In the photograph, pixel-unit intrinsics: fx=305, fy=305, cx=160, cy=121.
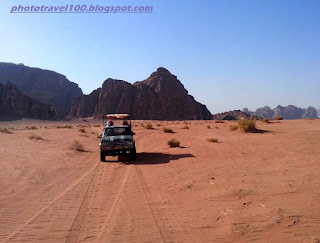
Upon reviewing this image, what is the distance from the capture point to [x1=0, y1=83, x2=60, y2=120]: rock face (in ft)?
273

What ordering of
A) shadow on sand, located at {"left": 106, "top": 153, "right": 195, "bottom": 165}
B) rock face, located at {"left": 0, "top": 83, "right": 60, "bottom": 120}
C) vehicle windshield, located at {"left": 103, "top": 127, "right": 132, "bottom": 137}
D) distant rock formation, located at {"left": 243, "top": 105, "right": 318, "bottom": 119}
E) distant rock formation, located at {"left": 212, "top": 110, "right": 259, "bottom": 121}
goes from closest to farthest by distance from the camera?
shadow on sand, located at {"left": 106, "top": 153, "right": 195, "bottom": 165} < vehicle windshield, located at {"left": 103, "top": 127, "right": 132, "bottom": 137} < rock face, located at {"left": 0, "top": 83, "right": 60, "bottom": 120} < distant rock formation, located at {"left": 212, "top": 110, "right": 259, "bottom": 121} < distant rock formation, located at {"left": 243, "top": 105, "right": 318, "bottom": 119}

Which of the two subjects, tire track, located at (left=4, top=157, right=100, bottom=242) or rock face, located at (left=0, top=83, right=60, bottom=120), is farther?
rock face, located at (left=0, top=83, right=60, bottom=120)

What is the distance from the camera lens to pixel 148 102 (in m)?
104

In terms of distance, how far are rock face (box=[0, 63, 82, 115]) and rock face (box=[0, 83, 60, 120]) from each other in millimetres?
47736

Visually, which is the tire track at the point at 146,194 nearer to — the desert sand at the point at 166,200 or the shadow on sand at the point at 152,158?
the desert sand at the point at 166,200

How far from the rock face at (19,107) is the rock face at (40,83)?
157 feet

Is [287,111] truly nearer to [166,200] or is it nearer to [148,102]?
[148,102]

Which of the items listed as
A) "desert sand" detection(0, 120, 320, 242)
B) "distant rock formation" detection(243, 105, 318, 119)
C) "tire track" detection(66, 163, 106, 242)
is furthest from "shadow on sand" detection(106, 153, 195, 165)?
"distant rock formation" detection(243, 105, 318, 119)

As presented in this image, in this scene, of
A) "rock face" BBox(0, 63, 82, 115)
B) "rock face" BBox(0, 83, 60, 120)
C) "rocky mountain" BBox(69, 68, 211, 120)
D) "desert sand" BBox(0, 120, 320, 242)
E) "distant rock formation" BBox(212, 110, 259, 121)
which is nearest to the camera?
"desert sand" BBox(0, 120, 320, 242)

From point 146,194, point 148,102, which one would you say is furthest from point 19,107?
point 146,194

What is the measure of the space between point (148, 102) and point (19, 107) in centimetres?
4019

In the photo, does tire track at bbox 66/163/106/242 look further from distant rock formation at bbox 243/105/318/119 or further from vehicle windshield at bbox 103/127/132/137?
distant rock formation at bbox 243/105/318/119

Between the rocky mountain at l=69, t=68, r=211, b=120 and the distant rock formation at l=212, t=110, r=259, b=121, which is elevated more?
the rocky mountain at l=69, t=68, r=211, b=120

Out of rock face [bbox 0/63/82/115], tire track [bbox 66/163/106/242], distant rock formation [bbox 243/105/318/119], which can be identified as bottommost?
tire track [bbox 66/163/106/242]
